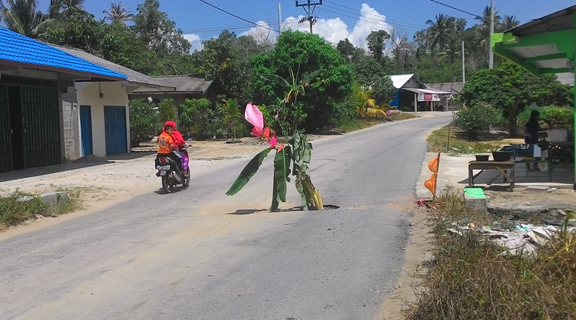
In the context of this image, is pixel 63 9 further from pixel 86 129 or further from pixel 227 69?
pixel 86 129

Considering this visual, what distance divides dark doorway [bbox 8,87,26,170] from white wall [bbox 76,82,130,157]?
3265 mm

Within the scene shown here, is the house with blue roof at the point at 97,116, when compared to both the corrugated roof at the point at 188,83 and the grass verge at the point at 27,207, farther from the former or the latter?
the corrugated roof at the point at 188,83

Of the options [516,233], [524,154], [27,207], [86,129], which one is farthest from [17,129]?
[516,233]

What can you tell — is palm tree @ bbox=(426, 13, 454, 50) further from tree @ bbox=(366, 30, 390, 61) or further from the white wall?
the white wall

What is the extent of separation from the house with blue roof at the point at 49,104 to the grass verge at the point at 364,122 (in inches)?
770

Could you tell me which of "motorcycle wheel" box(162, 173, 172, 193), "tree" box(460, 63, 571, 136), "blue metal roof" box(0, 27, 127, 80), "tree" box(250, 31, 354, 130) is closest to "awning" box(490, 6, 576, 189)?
"motorcycle wheel" box(162, 173, 172, 193)

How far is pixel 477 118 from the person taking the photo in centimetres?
2936

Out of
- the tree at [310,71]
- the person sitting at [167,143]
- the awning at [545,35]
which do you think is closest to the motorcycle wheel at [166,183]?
the person sitting at [167,143]

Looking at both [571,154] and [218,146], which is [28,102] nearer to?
[218,146]

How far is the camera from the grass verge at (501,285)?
13.6 ft

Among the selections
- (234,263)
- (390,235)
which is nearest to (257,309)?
(234,263)

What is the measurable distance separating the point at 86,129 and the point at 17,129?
396cm

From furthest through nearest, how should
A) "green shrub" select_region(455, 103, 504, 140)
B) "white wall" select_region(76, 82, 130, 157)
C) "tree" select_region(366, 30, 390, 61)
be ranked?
"tree" select_region(366, 30, 390, 61), "green shrub" select_region(455, 103, 504, 140), "white wall" select_region(76, 82, 130, 157)

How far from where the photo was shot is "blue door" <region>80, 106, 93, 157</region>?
21219mm
